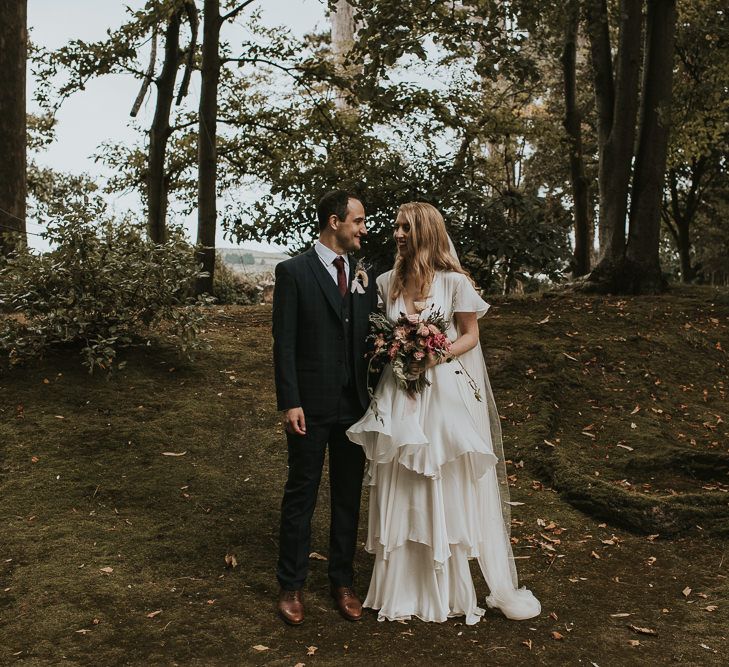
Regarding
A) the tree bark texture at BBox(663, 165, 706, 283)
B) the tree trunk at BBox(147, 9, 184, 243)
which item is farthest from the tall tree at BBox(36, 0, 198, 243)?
the tree bark texture at BBox(663, 165, 706, 283)

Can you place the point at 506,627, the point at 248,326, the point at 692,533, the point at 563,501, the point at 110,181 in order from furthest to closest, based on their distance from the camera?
the point at 110,181 → the point at 248,326 → the point at 563,501 → the point at 692,533 → the point at 506,627

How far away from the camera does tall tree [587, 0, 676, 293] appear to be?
12.3 metres

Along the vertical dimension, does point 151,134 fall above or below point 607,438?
above

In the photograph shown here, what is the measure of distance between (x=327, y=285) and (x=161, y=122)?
11270mm

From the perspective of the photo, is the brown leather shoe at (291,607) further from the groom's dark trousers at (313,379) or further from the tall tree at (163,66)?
the tall tree at (163,66)

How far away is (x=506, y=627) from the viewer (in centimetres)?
477

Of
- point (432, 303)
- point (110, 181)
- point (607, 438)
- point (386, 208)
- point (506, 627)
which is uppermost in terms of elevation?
point (110, 181)

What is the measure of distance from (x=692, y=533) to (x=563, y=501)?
3.45 feet

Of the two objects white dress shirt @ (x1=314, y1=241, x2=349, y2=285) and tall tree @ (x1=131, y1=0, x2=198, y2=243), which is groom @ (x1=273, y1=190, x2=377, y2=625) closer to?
white dress shirt @ (x1=314, y1=241, x2=349, y2=285)

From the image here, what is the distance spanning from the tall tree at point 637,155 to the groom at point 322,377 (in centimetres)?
837

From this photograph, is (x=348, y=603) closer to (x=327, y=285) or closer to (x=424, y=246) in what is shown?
(x=327, y=285)

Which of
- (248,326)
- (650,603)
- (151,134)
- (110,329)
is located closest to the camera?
(650,603)

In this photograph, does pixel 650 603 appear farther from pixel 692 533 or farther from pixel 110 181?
pixel 110 181

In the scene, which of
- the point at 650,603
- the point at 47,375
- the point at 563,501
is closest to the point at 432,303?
the point at 650,603
